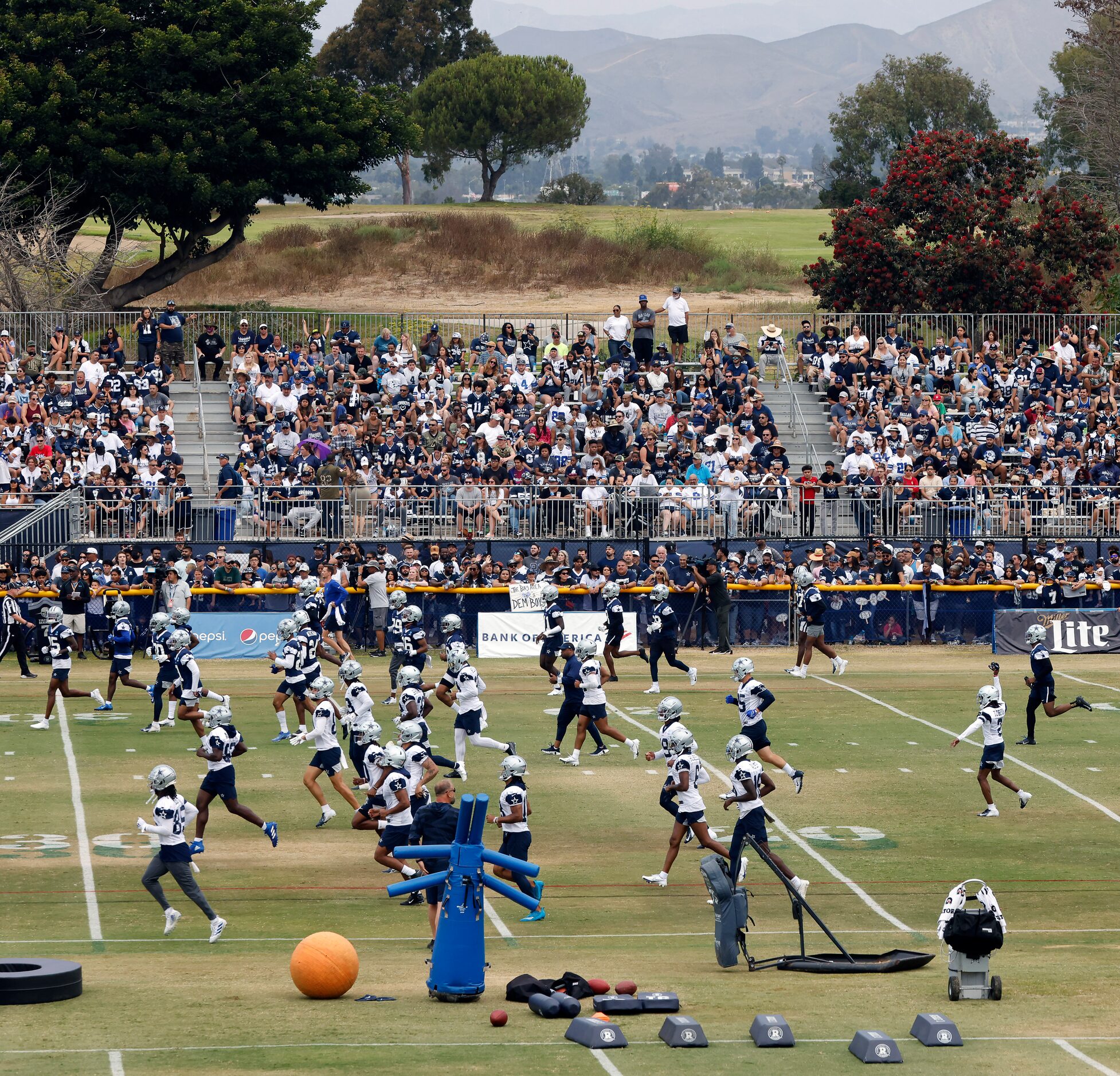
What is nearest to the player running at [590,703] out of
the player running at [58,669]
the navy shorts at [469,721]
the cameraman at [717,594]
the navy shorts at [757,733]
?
the navy shorts at [469,721]

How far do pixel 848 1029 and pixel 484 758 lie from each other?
40.2ft

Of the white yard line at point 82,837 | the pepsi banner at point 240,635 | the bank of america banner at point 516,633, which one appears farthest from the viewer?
the bank of america banner at point 516,633

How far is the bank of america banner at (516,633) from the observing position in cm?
3375

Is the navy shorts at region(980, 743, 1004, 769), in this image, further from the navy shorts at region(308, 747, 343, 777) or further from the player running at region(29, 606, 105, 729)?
the player running at region(29, 606, 105, 729)

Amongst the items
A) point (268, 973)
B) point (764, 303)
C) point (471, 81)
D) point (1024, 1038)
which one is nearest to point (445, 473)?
point (268, 973)

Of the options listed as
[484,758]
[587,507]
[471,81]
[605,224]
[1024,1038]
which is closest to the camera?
[1024,1038]

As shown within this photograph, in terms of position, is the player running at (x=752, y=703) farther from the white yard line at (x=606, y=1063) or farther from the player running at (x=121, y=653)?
the player running at (x=121, y=653)

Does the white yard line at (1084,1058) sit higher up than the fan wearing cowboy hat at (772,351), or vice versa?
the fan wearing cowboy hat at (772,351)

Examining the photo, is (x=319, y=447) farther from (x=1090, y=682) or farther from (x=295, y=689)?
(x=1090, y=682)

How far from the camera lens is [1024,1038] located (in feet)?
43.2

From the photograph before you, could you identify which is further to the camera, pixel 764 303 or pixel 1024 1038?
pixel 764 303

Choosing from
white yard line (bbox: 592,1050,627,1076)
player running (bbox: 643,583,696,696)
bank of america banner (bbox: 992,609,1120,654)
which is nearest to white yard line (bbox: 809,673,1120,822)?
player running (bbox: 643,583,696,696)

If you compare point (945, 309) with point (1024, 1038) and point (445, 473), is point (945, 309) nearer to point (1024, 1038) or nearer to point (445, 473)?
point (445, 473)

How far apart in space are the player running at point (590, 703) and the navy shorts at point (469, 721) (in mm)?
1496
